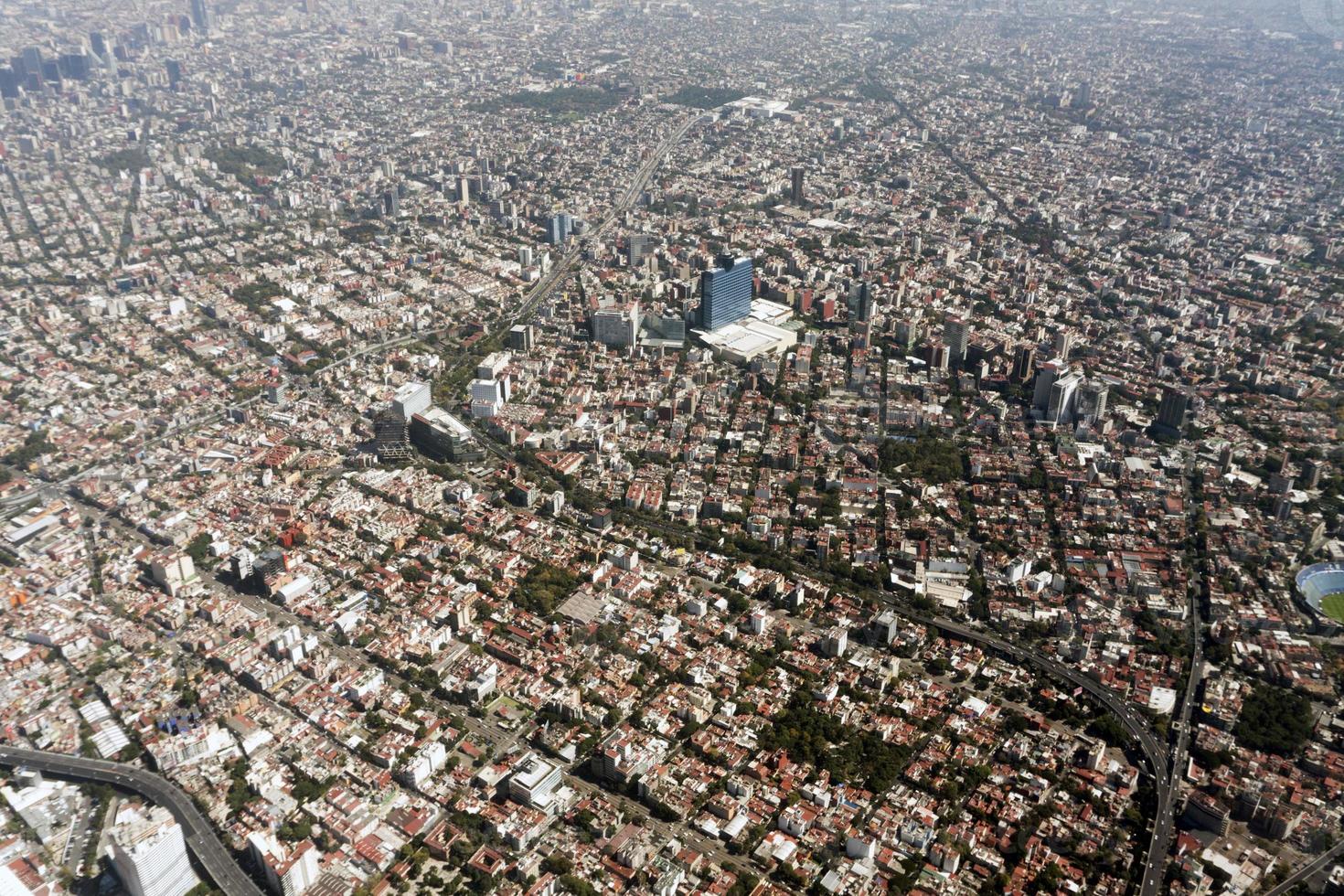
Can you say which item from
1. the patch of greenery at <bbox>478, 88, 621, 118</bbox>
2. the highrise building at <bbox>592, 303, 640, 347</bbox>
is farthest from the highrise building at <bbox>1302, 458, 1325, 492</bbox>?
the patch of greenery at <bbox>478, 88, 621, 118</bbox>

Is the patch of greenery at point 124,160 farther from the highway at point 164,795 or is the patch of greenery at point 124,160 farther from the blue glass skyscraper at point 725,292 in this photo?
the highway at point 164,795

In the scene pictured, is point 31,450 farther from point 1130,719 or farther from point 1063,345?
point 1063,345

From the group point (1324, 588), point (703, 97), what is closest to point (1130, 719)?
point (1324, 588)

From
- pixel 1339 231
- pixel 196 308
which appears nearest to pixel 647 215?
pixel 196 308

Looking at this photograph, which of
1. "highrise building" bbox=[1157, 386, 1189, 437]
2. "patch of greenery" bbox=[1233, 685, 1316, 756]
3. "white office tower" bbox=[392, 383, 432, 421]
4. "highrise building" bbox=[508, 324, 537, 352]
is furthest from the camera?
"highrise building" bbox=[508, 324, 537, 352]

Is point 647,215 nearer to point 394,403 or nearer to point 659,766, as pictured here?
point 394,403

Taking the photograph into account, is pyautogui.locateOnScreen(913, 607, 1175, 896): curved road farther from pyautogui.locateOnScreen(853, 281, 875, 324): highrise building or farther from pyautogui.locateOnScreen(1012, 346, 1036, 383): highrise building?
pyautogui.locateOnScreen(853, 281, 875, 324): highrise building

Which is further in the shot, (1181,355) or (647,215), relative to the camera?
(647,215)
